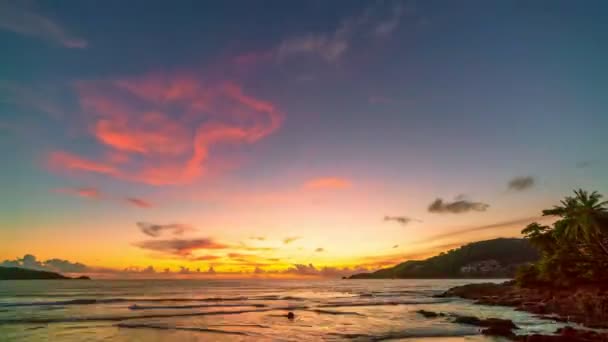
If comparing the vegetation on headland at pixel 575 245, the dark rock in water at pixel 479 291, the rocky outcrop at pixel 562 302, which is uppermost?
the vegetation on headland at pixel 575 245

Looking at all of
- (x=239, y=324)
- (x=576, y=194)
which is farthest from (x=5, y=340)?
(x=576, y=194)

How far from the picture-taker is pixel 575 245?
7562cm

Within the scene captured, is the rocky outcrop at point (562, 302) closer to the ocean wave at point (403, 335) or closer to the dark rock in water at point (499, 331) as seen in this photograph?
the dark rock in water at point (499, 331)

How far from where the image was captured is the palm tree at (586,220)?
6688 centimetres

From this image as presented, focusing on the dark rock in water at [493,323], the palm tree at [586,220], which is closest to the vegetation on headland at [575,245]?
the palm tree at [586,220]

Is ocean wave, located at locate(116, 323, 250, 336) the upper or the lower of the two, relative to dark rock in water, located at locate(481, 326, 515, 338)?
lower

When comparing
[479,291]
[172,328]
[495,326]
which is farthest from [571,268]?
[172,328]

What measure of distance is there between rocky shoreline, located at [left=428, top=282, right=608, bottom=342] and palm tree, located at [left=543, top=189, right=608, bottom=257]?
8586mm

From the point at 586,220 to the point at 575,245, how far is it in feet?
37.5

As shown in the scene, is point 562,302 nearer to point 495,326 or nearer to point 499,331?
point 495,326

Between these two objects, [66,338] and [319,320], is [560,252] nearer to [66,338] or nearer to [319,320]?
[319,320]

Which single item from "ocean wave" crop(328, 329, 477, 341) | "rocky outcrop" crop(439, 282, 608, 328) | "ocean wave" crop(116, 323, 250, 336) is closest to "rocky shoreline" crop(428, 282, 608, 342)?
"rocky outcrop" crop(439, 282, 608, 328)

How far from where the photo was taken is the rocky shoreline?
128ft

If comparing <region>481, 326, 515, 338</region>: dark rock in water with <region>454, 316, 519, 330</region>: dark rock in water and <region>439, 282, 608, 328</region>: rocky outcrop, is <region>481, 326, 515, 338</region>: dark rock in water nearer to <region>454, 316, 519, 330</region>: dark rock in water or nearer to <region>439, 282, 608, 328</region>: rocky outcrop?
<region>454, 316, 519, 330</region>: dark rock in water
